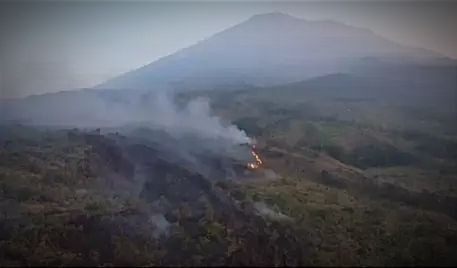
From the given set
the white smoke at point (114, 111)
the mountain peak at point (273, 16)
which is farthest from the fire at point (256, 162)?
the mountain peak at point (273, 16)

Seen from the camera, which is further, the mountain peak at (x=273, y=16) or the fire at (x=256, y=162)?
the mountain peak at (x=273, y=16)

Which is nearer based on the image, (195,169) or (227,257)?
(227,257)

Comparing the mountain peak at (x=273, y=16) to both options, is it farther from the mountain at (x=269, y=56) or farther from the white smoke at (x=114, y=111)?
the white smoke at (x=114, y=111)

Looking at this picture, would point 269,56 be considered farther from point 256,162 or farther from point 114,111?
point 114,111

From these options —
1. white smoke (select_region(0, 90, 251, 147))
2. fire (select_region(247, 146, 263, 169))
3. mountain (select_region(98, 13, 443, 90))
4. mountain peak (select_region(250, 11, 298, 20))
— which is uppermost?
mountain peak (select_region(250, 11, 298, 20))

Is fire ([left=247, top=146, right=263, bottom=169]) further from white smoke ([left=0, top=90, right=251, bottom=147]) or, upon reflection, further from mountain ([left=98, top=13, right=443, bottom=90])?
mountain ([left=98, top=13, right=443, bottom=90])

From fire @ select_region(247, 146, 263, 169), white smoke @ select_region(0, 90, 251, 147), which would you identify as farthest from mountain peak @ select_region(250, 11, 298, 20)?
fire @ select_region(247, 146, 263, 169)

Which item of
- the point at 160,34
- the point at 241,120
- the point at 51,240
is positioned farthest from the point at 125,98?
the point at 51,240

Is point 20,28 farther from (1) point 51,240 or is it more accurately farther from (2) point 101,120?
(1) point 51,240
